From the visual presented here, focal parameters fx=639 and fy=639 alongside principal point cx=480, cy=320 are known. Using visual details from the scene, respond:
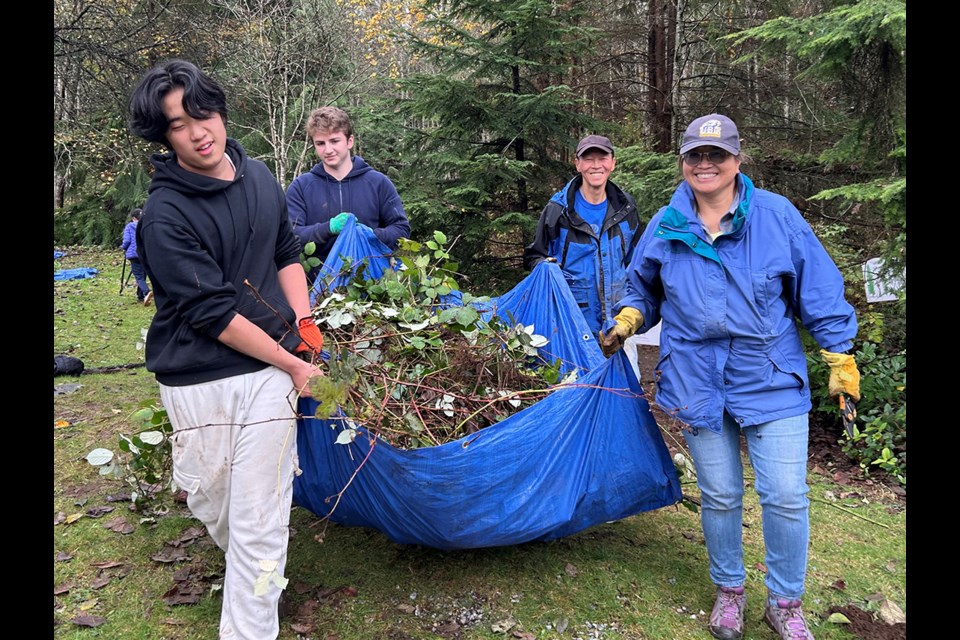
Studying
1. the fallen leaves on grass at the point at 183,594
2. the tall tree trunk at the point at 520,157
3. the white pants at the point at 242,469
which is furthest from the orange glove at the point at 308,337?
the tall tree trunk at the point at 520,157

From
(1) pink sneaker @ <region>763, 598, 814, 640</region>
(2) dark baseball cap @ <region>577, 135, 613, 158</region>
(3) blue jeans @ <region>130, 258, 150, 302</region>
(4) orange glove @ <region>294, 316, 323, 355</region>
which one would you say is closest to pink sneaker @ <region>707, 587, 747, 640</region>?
(1) pink sneaker @ <region>763, 598, 814, 640</region>

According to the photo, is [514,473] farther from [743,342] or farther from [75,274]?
[75,274]

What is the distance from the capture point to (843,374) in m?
1.94

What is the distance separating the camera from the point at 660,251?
2.10 m

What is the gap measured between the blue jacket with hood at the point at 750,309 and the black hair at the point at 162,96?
1.39 metres

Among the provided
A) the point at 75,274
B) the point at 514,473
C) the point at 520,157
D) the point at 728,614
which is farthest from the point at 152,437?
the point at 75,274

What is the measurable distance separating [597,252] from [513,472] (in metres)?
1.37

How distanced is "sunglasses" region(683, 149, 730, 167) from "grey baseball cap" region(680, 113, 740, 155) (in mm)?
29

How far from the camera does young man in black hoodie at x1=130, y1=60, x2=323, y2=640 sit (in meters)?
1.64

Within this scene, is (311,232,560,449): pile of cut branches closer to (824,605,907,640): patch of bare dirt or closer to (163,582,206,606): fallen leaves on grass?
(163,582,206,606): fallen leaves on grass

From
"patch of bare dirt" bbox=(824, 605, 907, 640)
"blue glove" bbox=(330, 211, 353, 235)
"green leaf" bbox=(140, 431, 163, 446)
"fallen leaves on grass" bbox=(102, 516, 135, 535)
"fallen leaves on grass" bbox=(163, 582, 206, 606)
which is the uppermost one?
"blue glove" bbox=(330, 211, 353, 235)

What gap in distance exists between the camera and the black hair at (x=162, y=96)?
160cm
